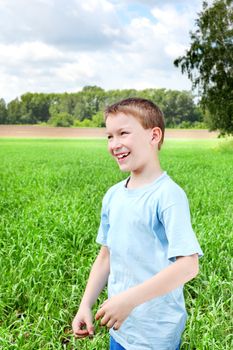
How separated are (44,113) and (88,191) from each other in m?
58.0

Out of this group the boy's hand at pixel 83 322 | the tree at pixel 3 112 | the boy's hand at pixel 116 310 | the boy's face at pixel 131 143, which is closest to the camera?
the boy's hand at pixel 116 310

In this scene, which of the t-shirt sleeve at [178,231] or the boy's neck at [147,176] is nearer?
the t-shirt sleeve at [178,231]

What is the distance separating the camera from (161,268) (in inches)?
73.0

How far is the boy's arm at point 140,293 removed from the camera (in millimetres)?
1727

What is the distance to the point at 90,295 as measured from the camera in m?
Result: 2.12

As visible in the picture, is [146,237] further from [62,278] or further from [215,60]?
[215,60]

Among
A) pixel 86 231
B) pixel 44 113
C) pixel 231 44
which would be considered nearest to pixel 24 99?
pixel 44 113

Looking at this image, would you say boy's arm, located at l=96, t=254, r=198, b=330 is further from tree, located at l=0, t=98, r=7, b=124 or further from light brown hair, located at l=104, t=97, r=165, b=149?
tree, located at l=0, t=98, r=7, b=124

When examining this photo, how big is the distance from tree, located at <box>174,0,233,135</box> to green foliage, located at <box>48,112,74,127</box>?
1188 inches

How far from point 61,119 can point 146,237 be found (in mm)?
63131

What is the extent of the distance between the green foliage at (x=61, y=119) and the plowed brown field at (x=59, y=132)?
634 mm

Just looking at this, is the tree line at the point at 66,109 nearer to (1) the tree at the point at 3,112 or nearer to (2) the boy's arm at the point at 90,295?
(1) the tree at the point at 3,112

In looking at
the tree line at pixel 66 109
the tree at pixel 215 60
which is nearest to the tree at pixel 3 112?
the tree line at pixel 66 109

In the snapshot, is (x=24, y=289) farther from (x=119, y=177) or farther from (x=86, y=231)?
(x=119, y=177)
